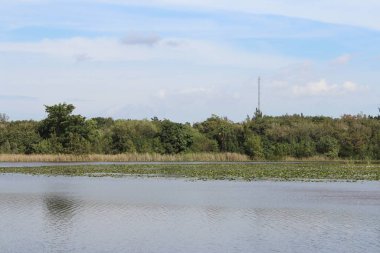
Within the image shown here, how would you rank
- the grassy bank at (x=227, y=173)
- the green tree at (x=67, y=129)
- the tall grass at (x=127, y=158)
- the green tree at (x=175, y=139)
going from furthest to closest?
1. the green tree at (x=175, y=139)
2. the green tree at (x=67, y=129)
3. the tall grass at (x=127, y=158)
4. the grassy bank at (x=227, y=173)

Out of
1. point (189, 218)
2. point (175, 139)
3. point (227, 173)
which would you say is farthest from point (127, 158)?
point (189, 218)

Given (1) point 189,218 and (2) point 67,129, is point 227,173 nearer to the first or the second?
(1) point 189,218

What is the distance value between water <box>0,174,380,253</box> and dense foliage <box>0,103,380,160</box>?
112 ft

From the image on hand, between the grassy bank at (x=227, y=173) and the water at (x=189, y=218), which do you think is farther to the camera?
the grassy bank at (x=227, y=173)

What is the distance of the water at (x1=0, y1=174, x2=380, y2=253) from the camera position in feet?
61.9

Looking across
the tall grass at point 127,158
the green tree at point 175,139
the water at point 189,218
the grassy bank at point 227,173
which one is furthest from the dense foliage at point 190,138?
the water at point 189,218

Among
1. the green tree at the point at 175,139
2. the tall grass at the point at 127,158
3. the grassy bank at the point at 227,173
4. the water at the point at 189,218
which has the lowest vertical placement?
the water at the point at 189,218

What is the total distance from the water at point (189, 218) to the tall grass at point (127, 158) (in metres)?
30.6

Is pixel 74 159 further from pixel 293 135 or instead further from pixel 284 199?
pixel 284 199

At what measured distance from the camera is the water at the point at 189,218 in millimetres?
18875

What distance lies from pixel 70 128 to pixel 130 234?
5524cm

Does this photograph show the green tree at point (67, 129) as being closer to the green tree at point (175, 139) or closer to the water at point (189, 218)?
the green tree at point (175, 139)

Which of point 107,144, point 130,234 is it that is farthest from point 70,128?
point 130,234

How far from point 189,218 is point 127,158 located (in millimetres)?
46351
